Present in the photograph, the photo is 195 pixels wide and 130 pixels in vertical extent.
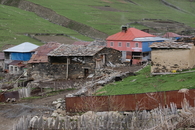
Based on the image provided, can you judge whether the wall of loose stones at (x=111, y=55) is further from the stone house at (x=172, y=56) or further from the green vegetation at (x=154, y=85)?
the green vegetation at (x=154, y=85)

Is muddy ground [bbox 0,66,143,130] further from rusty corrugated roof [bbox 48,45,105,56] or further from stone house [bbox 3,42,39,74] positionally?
stone house [bbox 3,42,39,74]

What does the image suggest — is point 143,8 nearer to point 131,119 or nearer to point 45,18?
point 45,18

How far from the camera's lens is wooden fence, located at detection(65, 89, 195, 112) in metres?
15.5

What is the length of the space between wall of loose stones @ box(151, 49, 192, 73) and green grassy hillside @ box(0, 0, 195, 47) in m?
40.7

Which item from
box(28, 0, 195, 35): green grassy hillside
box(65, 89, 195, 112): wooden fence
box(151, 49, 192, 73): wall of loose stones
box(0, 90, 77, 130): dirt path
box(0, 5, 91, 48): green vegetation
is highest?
box(28, 0, 195, 35): green grassy hillside

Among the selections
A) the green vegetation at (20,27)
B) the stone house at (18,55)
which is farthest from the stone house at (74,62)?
the green vegetation at (20,27)

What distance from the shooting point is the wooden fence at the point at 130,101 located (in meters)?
15.5

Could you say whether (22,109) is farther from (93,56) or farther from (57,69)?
(57,69)

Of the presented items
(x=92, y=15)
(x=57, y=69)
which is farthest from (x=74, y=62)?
(x=92, y=15)

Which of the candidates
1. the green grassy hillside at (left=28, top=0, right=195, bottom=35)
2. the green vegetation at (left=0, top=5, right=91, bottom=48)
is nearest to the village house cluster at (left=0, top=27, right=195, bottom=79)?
the green vegetation at (left=0, top=5, right=91, bottom=48)

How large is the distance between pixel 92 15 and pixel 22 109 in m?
77.9

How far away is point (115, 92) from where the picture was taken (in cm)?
2014

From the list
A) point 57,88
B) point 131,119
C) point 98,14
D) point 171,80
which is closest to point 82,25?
point 98,14

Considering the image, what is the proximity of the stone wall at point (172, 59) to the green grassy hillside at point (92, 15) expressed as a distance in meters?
40.7
